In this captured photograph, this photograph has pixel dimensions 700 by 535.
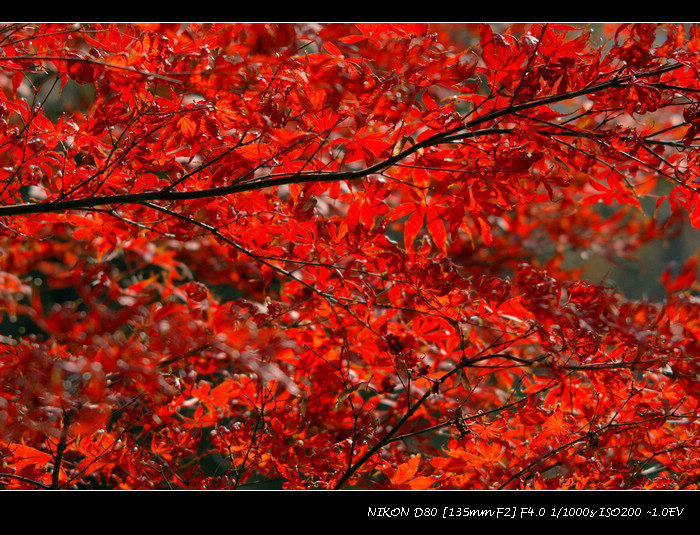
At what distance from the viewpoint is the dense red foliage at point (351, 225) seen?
0.94m

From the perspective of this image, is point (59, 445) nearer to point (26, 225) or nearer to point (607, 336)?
point (26, 225)

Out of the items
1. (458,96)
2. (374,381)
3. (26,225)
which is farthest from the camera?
(374,381)

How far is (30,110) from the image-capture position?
1193 millimetres

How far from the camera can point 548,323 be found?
1161 millimetres

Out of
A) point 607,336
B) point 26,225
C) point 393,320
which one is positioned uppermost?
point 26,225

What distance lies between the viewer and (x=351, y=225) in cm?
126

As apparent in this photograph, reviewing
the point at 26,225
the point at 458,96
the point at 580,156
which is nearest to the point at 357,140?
the point at 458,96

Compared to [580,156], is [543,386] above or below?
below

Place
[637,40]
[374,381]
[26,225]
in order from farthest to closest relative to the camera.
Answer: [374,381] < [26,225] < [637,40]

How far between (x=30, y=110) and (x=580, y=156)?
3.92ft

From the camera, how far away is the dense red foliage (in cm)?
94

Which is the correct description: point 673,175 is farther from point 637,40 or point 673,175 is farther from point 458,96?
point 458,96

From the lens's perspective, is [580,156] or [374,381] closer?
[580,156]

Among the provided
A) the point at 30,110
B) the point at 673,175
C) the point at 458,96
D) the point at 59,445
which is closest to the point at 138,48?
the point at 30,110
